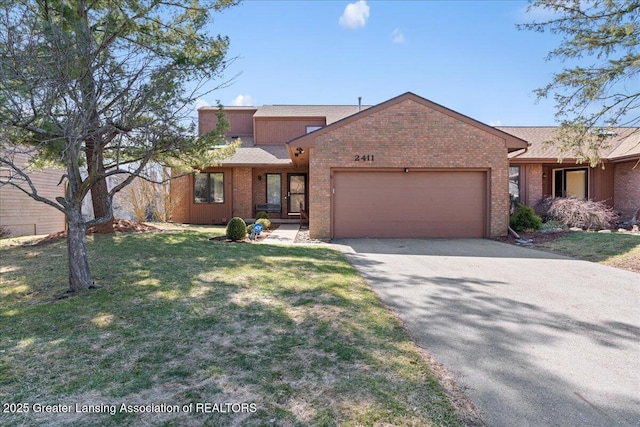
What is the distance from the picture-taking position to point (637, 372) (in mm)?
3084

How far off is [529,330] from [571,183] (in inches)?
626

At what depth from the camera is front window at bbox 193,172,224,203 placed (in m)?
17.8

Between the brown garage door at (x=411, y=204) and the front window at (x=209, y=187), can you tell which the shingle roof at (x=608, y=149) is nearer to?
the brown garage door at (x=411, y=204)

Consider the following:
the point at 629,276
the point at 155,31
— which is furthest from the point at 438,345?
the point at 155,31

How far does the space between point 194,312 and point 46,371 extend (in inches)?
62.8

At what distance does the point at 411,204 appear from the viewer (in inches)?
476

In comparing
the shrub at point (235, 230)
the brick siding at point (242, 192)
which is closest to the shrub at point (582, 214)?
the shrub at point (235, 230)

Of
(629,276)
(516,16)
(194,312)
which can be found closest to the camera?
(194,312)

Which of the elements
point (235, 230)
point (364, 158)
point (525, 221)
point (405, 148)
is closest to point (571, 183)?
point (525, 221)

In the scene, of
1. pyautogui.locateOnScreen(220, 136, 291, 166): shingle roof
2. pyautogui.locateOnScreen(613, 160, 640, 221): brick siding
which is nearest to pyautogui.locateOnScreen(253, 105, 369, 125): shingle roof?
pyautogui.locateOnScreen(220, 136, 291, 166): shingle roof

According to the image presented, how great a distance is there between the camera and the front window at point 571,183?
1595cm

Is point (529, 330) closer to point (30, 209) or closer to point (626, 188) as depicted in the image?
point (626, 188)

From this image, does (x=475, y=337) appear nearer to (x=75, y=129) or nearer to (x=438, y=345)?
(x=438, y=345)

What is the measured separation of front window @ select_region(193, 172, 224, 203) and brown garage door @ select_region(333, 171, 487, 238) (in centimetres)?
823
